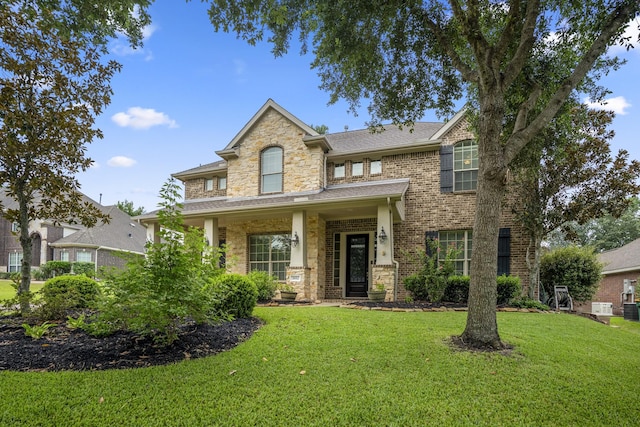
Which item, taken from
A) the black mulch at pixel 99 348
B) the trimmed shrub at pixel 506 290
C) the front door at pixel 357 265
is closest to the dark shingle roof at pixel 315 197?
the front door at pixel 357 265

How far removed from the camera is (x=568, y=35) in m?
6.89

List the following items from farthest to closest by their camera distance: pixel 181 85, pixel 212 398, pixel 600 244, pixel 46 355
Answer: pixel 600 244
pixel 181 85
pixel 46 355
pixel 212 398

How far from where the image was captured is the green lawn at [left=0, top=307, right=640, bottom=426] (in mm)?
3115

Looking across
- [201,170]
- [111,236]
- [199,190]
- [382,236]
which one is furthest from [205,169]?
[111,236]

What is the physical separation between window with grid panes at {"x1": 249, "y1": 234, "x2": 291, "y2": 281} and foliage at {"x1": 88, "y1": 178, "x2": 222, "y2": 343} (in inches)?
334

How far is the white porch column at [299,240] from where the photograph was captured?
11.4 m

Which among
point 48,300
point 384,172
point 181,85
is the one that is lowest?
point 48,300

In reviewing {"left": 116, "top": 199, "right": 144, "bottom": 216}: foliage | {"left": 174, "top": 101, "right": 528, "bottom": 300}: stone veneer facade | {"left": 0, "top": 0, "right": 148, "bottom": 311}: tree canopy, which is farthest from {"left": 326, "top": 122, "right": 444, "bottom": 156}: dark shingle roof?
{"left": 116, "top": 199, "right": 144, "bottom": 216}: foliage

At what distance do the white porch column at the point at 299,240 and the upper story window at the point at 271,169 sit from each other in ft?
7.89

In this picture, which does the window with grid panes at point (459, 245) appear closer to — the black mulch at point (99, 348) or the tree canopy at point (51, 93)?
the black mulch at point (99, 348)

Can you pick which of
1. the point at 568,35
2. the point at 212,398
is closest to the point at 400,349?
the point at 212,398

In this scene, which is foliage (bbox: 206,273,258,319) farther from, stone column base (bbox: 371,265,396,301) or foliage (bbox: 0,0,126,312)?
stone column base (bbox: 371,265,396,301)

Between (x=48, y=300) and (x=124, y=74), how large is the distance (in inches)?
166

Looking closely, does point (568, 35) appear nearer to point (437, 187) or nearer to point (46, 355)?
point (437, 187)
